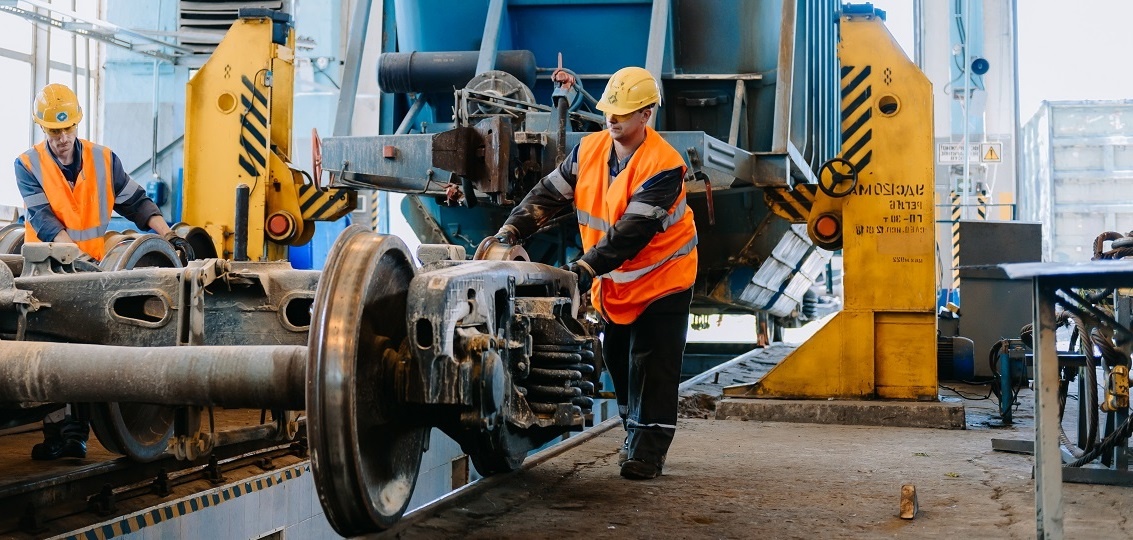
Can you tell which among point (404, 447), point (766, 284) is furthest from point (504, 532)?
point (766, 284)

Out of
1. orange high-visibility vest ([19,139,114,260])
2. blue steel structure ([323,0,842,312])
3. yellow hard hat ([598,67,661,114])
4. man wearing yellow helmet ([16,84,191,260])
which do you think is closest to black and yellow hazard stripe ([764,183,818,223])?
blue steel structure ([323,0,842,312])

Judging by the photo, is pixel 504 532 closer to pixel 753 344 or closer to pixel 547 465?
pixel 547 465

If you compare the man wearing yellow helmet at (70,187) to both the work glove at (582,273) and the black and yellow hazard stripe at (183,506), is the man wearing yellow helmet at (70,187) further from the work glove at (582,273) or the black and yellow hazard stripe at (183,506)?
the work glove at (582,273)

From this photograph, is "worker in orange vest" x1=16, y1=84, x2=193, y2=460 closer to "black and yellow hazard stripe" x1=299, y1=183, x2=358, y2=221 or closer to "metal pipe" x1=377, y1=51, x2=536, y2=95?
"black and yellow hazard stripe" x1=299, y1=183, x2=358, y2=221

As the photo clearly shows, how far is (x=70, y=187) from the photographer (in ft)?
17.0

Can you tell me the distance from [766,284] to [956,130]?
10157mm

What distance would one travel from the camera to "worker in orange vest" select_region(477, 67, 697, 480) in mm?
3766

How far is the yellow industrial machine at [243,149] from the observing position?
22.0 ft

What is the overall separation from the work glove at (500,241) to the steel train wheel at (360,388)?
1.99ft

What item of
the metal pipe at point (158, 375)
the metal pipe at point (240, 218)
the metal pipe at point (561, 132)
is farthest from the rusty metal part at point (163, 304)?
the metal pipe at point (240, 218)

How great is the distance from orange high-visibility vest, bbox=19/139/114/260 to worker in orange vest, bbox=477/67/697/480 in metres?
2.44

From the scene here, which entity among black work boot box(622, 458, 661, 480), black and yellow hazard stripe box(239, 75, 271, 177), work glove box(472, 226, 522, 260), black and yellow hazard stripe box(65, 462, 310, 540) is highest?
black and yellow hazard stripe box(239, 75, 271, 177)

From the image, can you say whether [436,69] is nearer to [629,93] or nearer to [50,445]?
[629,93]

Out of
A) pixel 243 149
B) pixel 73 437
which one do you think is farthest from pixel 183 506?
pixel 243 149
